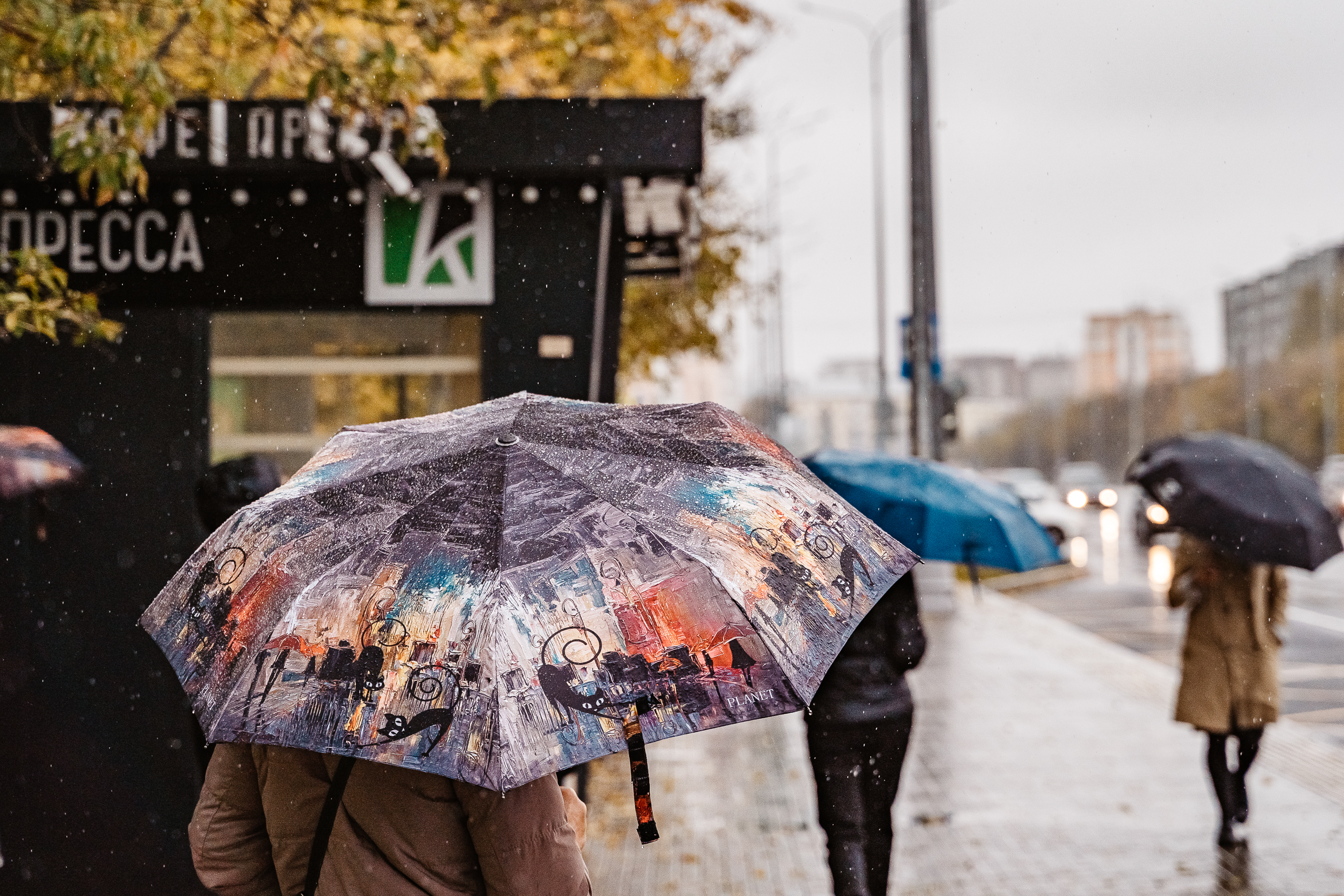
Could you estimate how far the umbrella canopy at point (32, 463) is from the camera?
4.78 m

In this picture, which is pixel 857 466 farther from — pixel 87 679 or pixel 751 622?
pixel 87 679

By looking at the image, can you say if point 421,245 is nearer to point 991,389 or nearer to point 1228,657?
point 1228,657

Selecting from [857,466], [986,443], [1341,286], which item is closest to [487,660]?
[857,466]

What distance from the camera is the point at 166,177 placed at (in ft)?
20.0

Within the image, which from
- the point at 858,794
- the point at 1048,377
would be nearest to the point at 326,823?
the point at 858,794

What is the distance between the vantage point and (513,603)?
6.95 feet

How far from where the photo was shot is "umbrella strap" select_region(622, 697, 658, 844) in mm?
2113

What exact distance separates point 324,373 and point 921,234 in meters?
7.28

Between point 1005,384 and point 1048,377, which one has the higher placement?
point 1005,384

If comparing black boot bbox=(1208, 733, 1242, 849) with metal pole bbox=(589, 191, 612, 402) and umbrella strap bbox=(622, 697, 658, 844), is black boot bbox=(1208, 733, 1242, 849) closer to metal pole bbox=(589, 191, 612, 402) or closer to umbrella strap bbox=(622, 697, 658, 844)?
metal pole bbox=(589, 191, 612, 402)

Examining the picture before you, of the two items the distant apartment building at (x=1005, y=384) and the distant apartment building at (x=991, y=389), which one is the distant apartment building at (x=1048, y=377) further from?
the distant apartment building at (x=991, y=389)

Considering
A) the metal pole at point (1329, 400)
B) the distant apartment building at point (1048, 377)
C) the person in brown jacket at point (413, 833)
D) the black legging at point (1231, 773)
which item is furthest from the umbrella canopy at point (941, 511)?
the distant apartment building at point (1048, 377)

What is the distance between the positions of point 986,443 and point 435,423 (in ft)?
442

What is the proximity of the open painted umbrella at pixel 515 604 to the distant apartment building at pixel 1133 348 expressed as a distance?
97.2 meters
